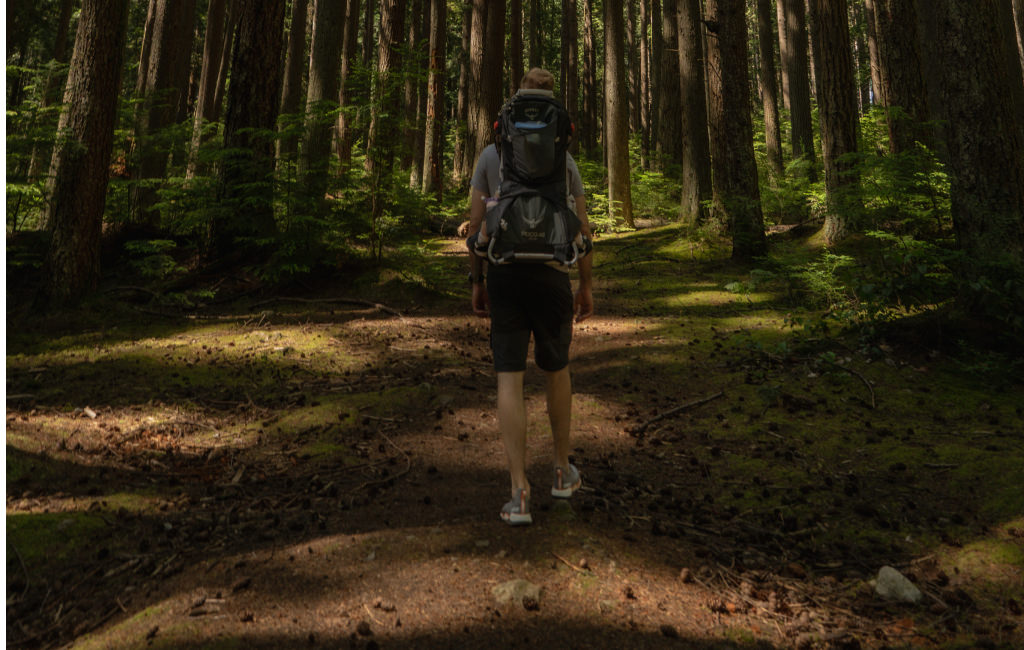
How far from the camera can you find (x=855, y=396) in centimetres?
562

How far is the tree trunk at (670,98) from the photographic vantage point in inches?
748

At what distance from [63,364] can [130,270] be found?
13.2 ft

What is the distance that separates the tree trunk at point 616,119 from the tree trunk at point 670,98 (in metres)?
2.36

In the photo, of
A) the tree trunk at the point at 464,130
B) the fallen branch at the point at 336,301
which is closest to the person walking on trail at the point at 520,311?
the fallen branch at the point at 336,301

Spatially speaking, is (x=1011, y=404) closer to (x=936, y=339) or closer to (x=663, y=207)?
(x=936, y=339)

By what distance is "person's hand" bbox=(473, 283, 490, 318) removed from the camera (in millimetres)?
3842

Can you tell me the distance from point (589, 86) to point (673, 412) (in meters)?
33.1

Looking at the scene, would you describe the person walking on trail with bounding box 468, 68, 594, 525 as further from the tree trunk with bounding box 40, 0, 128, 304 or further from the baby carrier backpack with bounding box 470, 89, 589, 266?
the tree trunk with bounding box 40, 0, 128, 304

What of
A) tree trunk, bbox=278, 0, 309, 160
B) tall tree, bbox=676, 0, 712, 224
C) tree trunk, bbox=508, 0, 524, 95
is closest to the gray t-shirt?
tree trunk, bbox=278, 0, 309, 160

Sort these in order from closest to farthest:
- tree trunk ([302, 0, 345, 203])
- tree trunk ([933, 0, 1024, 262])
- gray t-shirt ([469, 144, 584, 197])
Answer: gray t-shirt ([469, 144, 584, 197]) < tree trunk ([933, 0, 1024, 262]) < tree trunk ([302, 0, 345, 203])

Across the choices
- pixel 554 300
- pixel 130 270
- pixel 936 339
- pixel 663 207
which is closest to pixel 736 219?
pixel 936 339

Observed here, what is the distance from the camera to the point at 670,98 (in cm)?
1958

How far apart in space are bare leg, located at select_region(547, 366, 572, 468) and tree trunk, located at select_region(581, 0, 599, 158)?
104ft

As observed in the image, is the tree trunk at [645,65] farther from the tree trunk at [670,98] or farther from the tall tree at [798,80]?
the tall tree at [798,80]
